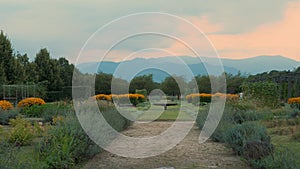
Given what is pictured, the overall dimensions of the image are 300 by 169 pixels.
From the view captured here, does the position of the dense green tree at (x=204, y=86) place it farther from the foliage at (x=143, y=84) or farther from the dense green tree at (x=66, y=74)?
the dense green tree at (x=66, y=74)

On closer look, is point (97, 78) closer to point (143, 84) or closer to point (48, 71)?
point (143, 84)

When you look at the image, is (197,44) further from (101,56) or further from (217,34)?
(217,34)

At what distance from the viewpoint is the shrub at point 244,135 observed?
7379mm

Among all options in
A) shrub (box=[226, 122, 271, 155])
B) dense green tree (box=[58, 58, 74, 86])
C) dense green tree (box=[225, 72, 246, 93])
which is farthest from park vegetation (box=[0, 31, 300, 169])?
dense green tree (box=[58, 58, 74, 86])

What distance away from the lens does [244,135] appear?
25.1 feet

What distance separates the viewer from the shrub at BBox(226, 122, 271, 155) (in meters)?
7.38

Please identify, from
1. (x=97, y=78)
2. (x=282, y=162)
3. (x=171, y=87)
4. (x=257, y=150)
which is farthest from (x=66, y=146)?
(x=171, y=87)

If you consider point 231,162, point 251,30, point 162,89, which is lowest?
point 231,162

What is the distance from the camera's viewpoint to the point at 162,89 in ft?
95.6

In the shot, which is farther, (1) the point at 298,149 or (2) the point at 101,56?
(2) the point at 101,56

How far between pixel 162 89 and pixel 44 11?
15489mm

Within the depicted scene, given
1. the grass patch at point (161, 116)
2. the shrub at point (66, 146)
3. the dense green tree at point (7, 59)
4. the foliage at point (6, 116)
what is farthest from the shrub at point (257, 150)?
the dense green tree at point (7, 59)

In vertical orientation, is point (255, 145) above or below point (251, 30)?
below

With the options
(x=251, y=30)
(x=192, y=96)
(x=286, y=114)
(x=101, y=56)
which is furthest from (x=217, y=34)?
(x=192, y=96)
